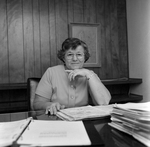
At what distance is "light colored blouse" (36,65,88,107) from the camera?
1.75 m

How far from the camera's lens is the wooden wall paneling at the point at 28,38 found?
2.96 metres

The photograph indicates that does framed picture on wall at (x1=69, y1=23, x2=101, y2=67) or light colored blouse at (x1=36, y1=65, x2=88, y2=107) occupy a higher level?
framed picture on wall at (x1=69, y1=23, x2=101, y2=67)

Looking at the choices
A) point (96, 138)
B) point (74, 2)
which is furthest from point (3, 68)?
point (96, 138)

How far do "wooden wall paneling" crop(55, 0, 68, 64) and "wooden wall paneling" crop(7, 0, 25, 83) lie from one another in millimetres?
597

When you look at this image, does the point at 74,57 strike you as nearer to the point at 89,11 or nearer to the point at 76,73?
the point at 76,73

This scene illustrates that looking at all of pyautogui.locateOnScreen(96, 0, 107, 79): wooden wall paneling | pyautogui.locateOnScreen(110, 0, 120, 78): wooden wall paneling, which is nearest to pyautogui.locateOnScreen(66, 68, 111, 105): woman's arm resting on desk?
pyautogui.locateOnScreen(96, 0, 107, 79): wooden wall paneling

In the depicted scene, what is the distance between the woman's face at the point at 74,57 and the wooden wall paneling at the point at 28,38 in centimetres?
126

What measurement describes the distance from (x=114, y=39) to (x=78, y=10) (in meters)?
0.84

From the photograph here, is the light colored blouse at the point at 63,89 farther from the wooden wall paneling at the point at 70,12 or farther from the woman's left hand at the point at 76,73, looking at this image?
the wooden wall paneling at the point at 70,12

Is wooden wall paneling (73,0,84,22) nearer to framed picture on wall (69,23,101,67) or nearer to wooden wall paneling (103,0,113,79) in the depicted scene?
framed picture on wall (69,23,101,67)

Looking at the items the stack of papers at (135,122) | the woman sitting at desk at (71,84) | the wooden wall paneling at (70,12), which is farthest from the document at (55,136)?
the wooden wall paneling at (70,12)

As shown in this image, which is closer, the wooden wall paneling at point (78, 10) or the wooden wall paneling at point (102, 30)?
the wooden wall paneling at point (78, 10)

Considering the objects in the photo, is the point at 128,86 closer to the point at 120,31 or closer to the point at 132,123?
the point at 120,31

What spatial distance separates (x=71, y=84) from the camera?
182 cm
